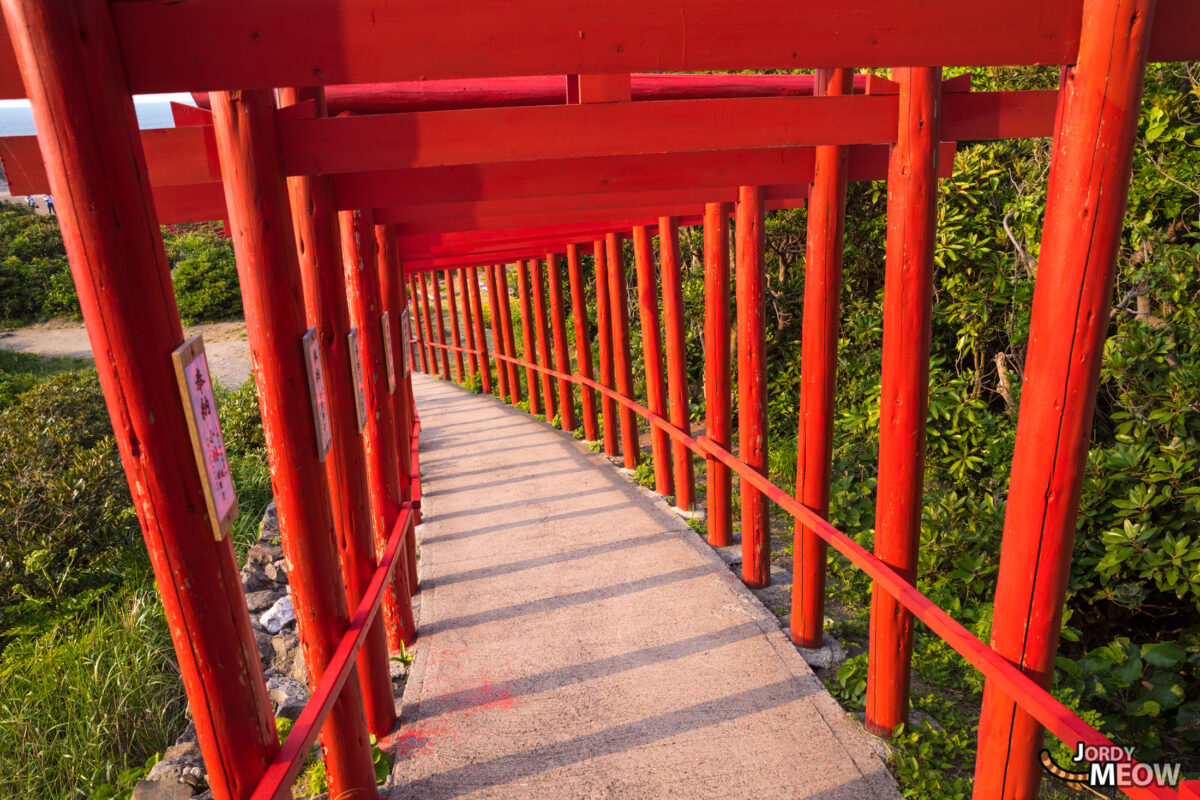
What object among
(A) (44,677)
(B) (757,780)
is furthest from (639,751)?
(A) (44,677)

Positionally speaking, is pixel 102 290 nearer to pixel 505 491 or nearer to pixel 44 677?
pixel 44 677

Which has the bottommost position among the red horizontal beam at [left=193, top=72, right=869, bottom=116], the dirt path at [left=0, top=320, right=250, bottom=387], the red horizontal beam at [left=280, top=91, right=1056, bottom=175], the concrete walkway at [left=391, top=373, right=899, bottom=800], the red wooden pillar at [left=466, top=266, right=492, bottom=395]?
the dirt path at [left=0, top=320, right=250, bottom=387]

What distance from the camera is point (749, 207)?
4.64m

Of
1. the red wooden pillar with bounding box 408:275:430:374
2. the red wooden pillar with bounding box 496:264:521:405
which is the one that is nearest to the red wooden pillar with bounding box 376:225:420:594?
the red wooden pillar with bounding box 496:264:521:405

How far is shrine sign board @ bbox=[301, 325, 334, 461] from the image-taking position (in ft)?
8.89

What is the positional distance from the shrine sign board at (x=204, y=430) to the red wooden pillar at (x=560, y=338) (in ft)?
26.9

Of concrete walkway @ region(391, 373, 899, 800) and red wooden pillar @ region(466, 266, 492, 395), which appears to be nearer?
concrete walkway @ region(391, 373, 899, 800)

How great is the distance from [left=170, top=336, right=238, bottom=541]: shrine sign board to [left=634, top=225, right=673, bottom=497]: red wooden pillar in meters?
5.25

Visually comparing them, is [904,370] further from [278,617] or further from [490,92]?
[278,617]

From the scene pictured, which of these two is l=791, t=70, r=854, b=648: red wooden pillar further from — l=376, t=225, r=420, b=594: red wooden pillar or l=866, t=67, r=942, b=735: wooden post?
l=376, t=225, r=420, b=594: red wooden pillar

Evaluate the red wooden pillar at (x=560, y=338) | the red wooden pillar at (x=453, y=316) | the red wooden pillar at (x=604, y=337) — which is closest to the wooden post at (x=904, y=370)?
the red wooden pillar at (x=604, y=337)

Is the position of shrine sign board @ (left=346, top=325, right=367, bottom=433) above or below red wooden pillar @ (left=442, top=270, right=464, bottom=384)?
above

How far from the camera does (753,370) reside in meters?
4.93

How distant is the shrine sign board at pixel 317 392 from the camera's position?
2709mm
